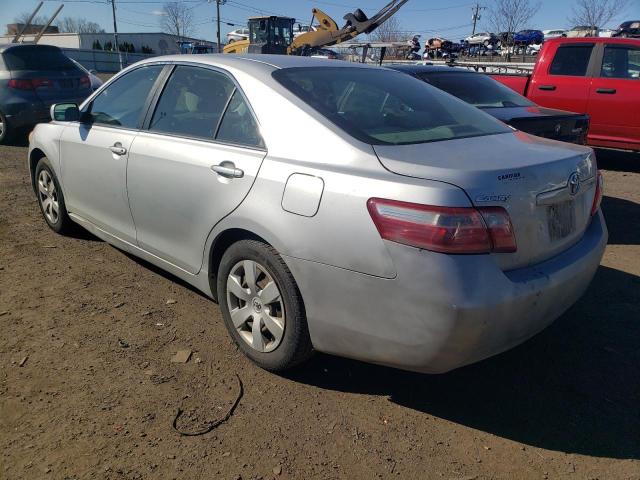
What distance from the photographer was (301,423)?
2.67m

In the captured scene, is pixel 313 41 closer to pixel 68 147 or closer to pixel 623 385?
pixel 68 147

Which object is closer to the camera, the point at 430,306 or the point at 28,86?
the point at 430,306

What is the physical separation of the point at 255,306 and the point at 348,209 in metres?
0.88

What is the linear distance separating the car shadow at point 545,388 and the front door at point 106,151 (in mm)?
1869

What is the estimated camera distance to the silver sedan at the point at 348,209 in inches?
91.0

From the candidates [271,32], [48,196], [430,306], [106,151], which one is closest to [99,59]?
[271,32]

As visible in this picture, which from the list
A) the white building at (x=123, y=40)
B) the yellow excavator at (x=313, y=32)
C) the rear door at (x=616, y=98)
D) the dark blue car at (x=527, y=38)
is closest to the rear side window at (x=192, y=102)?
the rear door at (x=616, y=98)

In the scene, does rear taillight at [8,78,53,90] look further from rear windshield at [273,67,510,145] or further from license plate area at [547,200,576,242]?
license plate area at [547,200,576,242]

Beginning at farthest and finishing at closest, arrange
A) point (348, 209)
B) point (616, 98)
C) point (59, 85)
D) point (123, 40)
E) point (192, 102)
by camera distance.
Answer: point (123, 40) < point (59, 85) < point (616, 98) < point (192, 102) < point (348, 209)

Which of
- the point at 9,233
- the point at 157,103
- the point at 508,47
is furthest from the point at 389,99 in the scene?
the point at 508,47

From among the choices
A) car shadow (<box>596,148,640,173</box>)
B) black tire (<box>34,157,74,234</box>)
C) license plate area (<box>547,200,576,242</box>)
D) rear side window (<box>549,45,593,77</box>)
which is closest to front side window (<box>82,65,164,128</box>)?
black tire (<box>34,157,74,234</box>)

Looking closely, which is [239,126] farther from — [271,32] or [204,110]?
[271,32]

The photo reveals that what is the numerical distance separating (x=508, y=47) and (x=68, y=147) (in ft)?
110

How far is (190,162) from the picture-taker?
3262 mm
